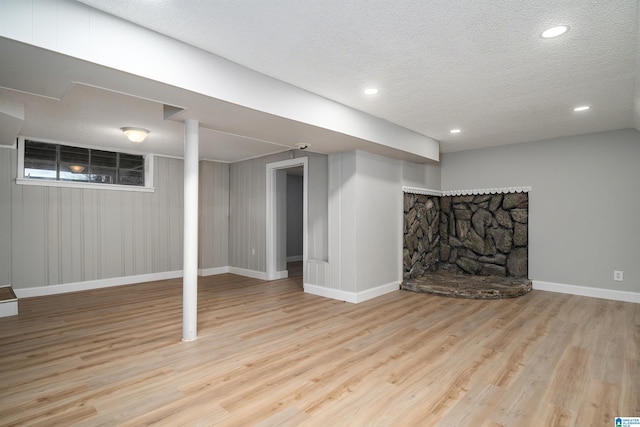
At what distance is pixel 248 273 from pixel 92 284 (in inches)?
100

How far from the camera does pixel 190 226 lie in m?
3.21

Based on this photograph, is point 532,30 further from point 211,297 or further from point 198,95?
point 211,297

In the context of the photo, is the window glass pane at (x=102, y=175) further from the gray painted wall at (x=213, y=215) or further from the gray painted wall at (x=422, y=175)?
the gray painted wall at (x=422, y=175)

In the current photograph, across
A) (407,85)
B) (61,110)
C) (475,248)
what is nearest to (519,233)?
(475,248)

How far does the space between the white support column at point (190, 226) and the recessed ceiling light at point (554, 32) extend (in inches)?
116

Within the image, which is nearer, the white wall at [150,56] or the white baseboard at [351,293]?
the white wall at [150,56]

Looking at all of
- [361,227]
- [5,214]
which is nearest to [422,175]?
[361,227]

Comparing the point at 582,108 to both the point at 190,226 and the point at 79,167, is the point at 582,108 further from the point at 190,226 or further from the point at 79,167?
the point at 79,167

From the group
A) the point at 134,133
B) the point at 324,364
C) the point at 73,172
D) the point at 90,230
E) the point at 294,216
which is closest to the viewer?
the point at 324,364

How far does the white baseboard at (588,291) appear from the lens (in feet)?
15.1

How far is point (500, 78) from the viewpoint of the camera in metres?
3.02

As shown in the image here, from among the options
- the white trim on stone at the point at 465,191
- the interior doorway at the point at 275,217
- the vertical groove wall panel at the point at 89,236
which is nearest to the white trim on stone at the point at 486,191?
the white trim on stone at the point at 465,191

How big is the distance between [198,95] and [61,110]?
2115 mm

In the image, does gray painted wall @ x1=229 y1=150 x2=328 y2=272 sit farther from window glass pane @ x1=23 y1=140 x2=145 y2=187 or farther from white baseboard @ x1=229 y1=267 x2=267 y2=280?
window glass pane @ x1=23 y1=140 x2=145 y2=187
